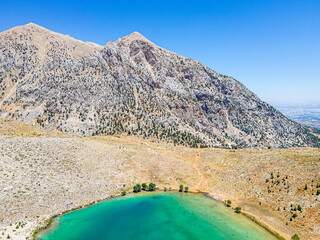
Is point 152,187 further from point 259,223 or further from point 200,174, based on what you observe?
point 259,223

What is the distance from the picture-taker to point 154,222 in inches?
2222

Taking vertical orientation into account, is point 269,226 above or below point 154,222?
above

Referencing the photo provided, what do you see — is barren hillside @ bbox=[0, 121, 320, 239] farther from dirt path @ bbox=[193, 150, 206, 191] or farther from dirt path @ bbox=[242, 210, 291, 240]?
dirt path @ bbox=[242, 210, 291, 240]

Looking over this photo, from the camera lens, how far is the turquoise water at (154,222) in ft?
163

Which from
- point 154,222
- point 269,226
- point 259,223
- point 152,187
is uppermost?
point 152,187

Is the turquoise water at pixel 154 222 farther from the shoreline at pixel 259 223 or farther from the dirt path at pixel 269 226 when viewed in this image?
the dirt path at pixel 269 226

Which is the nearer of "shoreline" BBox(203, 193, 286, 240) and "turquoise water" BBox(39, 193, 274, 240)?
"turquoise water" BBox(39, 193, 274, 240)

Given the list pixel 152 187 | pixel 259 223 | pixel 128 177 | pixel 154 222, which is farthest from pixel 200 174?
pixel 154 222

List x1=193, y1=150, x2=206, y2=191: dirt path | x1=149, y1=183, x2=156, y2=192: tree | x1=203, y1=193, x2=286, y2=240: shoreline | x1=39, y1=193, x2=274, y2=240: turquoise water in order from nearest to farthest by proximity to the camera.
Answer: x1=39, y1=193, x2=274, y2=240: turquoise water → x1=203, y1=193, x2=286, y2=240: shoreline → x1=149, y1=183, x2=156, y2=192: tree → x1=193, y1=150, x2=206, y2=191: dirt path

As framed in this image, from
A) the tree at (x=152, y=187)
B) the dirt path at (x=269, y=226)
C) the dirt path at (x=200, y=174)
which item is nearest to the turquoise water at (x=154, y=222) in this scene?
the dirt path at (x=269, y=226)

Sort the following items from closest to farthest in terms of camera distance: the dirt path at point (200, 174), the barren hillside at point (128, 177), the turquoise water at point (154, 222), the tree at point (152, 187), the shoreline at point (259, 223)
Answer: the turquoise water at point (154, 222) → the shoreline at point (259, 223) → the barren hillside at point (128, 177) → the tree at point (152, 187) → the dirt path at point (200, 174)

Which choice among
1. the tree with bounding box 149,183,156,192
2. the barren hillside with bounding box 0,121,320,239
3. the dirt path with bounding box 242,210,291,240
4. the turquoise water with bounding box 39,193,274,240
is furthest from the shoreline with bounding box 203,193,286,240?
the tree with bounding box 149,183,156,192

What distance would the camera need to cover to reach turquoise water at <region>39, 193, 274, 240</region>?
49.6 metres

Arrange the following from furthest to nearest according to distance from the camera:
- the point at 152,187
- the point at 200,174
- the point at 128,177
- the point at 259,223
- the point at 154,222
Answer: the point at 200,174 → the point at 128,177 → the point at 152,187 → the point at 154,222 → the point at 259,223
